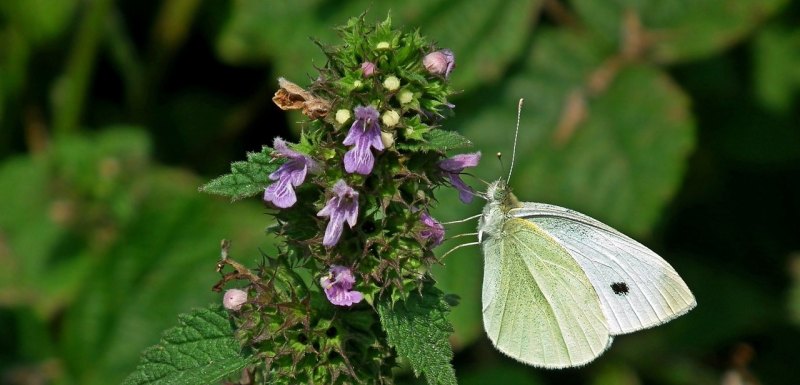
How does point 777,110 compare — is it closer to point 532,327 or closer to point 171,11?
point 532,327

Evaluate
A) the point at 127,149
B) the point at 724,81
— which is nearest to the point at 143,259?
the point at 127,149

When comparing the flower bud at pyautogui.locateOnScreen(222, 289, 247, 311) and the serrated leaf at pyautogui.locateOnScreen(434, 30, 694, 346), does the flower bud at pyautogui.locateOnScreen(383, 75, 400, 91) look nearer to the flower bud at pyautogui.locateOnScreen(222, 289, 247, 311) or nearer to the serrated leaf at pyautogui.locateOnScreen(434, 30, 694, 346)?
the flower bud at pyautogui.locateOnScreen(222, 289, 247, 311)

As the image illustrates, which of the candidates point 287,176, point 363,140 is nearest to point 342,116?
point 363,140

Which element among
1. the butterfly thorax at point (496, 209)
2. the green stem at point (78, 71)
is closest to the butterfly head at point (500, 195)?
the butterfly thorax at point (496, 209)

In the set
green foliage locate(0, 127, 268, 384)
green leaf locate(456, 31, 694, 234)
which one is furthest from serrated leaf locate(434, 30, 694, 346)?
green foliage locate(0, 127, 268, 384)

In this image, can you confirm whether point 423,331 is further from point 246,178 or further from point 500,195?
point 500,195

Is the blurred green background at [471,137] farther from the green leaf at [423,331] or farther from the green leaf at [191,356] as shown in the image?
the green leaf at [423,331]
